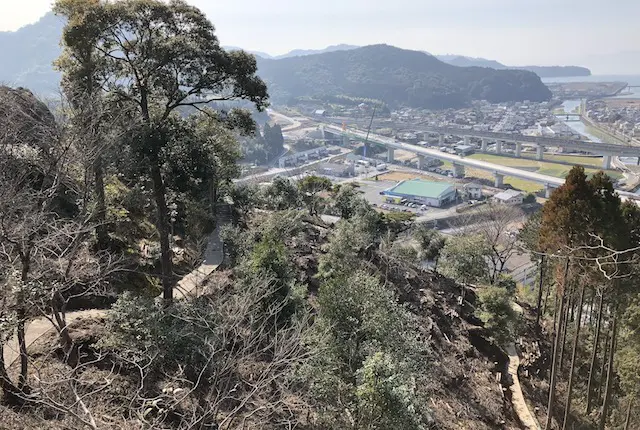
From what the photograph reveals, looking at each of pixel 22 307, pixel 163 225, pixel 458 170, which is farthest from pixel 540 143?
pixel 22 307

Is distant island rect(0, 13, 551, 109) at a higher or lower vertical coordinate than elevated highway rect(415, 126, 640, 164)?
higher

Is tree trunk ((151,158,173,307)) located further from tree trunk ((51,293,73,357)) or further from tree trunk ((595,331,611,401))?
tree trunk ((595,331,611,401))

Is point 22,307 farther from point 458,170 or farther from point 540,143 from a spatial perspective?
point 540,143

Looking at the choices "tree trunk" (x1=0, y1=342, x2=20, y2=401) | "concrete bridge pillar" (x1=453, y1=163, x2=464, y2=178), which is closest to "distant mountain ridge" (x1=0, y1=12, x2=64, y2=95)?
"concrete bridge pillar" (x1=453, y1=163, x2=464, y2=178)

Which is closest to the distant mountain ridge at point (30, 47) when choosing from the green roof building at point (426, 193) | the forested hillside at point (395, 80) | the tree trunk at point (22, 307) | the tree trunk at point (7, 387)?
the green roof building at point (426, 193)

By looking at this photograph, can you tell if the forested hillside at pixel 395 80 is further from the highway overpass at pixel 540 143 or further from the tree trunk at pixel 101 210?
the tree trunk at pixel 101 210
